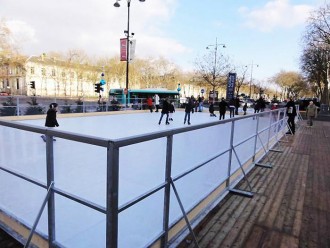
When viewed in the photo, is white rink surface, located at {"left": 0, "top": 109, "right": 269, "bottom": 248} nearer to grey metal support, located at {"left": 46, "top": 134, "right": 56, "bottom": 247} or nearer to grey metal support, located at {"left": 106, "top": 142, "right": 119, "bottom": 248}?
grey metal support, located at {"left": 46, "top": 134, "right": 56, "bottom": 247}

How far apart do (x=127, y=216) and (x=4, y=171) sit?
1.67 metres

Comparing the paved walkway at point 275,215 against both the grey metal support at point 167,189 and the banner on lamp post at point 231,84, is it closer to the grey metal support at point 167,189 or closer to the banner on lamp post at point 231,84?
the grey metal support at point 167,189

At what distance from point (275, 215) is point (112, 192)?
288 centimetres

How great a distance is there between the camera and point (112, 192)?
1.80m

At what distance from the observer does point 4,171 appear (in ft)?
10.6

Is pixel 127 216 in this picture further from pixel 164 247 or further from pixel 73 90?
pixel 73 90

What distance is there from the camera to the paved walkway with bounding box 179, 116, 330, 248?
313cm

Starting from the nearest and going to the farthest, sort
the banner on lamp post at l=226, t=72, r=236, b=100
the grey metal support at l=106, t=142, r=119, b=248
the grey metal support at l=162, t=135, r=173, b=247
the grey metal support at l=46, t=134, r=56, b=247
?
the grey metal support at l=106, t=142, r=119, b=248 < the grey metal support at l=46, t=134, r=56, b=247 < the grey metal support at l=162, t=135, r=173, b=247 < the banner on lamp post at l=226, t=72, r=236, b=100

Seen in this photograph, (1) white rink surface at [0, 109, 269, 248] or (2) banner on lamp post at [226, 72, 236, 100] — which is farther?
(2) banner on lamp post at [226, 72, 236, 100]

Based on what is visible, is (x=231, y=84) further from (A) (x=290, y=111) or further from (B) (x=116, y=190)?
(B) (x=116, y=190)

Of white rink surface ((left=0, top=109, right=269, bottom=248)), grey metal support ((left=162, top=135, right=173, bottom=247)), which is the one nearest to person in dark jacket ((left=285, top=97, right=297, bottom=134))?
white rink surface ((left=0, top=109, right=269, bottom=248))

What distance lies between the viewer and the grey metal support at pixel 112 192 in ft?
5.78

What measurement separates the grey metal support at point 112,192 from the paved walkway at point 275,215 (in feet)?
4.20

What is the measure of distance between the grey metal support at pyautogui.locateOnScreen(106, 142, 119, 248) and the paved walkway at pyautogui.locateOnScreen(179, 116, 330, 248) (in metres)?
1.28
